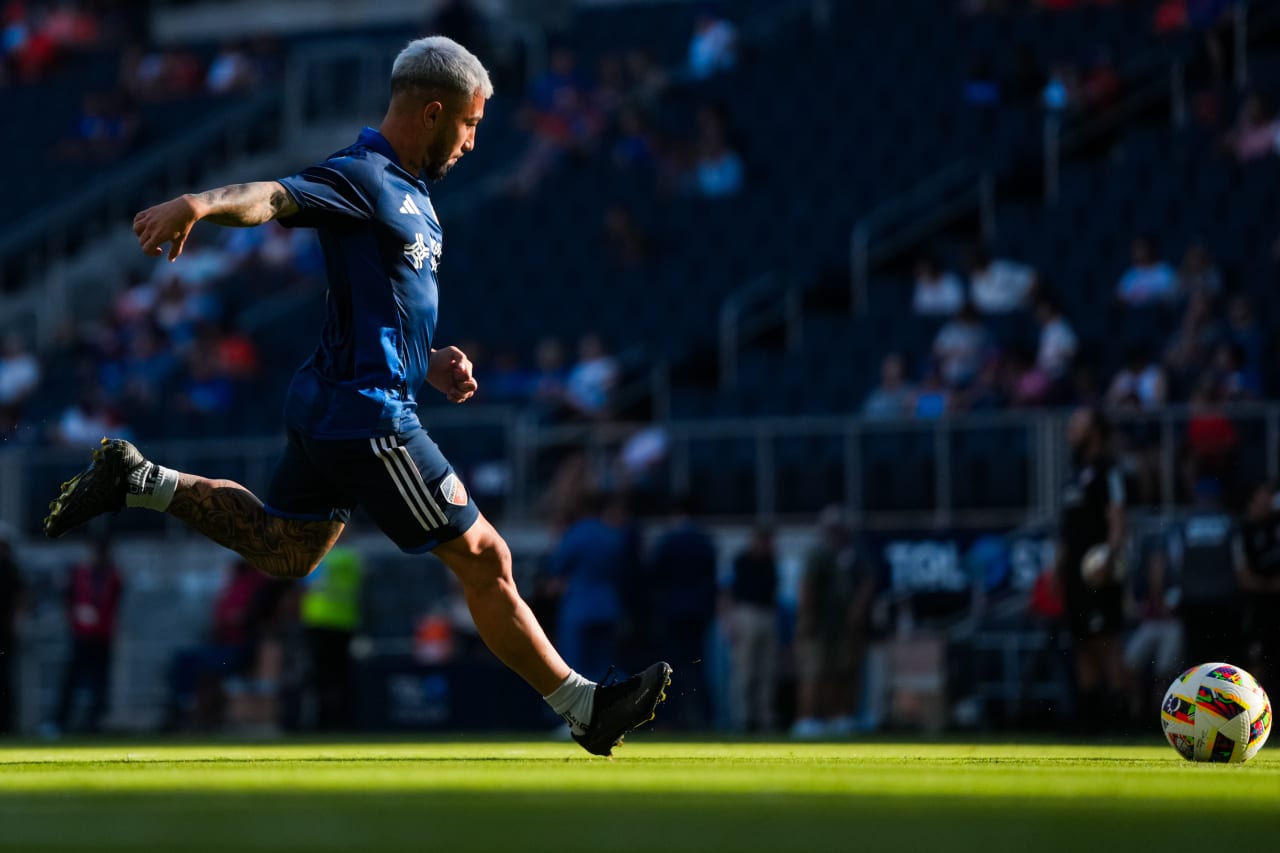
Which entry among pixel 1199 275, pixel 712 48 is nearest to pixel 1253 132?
pixel 1199 275

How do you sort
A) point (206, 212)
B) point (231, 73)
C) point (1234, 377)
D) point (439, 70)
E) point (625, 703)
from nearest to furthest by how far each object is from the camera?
point (206, 212), point (439, 70), point (625, 703), point (1234, 377), point (231, 73)

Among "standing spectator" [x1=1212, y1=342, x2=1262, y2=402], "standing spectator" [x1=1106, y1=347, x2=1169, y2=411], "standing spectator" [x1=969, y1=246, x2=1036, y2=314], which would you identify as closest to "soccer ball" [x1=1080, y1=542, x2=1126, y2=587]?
"standing spectator" [x1=1106, y1=347, x2=1169, y2=411]

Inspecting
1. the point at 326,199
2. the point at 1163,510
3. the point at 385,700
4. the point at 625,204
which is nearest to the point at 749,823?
the point at 326,199

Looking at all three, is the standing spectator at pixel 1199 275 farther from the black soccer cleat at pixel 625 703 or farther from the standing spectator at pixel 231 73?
the standing spectator at pixel 231 73

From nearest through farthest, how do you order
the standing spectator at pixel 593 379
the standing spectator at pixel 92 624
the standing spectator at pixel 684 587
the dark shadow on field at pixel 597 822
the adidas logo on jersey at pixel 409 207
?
the dark shadow on field at pixel 597 822
the adidas logo on jersey at pixel 409 207
the standing spectator at pixel 684 587
the standing spectator at pixel 92 624
the standing spectator at pixel 593 379

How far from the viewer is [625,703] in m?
8.04

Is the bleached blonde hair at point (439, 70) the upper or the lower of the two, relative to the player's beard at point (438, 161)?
upper

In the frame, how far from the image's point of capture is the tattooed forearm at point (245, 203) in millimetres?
6719

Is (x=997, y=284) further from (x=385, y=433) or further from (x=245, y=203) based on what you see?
(x=245, y=203)

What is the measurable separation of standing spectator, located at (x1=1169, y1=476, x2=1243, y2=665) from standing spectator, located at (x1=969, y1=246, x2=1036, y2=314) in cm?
404

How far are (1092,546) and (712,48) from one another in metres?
12.2

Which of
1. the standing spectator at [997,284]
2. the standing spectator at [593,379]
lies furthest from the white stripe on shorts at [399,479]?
the standing spectator at [593,379]

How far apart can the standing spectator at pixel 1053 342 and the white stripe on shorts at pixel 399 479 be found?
10.3 m

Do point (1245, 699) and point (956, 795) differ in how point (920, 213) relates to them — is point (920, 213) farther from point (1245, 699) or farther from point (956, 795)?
point (956, 795)
